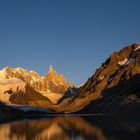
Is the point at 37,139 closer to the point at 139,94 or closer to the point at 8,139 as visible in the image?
the point at 8,139

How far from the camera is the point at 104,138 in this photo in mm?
63750

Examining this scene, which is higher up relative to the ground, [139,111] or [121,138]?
[139,111]

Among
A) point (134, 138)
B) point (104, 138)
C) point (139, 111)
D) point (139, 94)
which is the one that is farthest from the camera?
point (139, 111)

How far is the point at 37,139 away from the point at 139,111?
430 feet

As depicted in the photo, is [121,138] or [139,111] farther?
[139,111]

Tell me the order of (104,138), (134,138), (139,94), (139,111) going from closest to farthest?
(134,138)
(104,138)
(139,94)
(139,111)

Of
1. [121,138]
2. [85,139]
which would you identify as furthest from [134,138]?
[85,139]

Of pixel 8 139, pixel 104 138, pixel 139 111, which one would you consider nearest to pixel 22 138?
pixel 8 139

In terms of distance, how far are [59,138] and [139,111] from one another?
131 metres

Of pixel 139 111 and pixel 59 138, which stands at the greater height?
pixel 139 111

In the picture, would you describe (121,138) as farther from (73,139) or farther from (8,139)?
(8,139)

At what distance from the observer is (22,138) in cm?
7225

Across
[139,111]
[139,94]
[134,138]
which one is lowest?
[134,138]

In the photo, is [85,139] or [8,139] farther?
[8,139]
